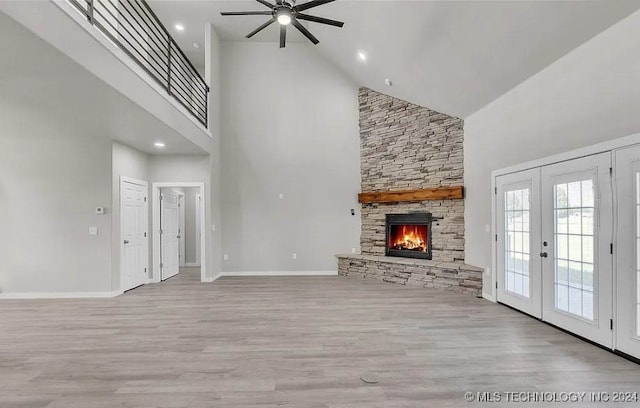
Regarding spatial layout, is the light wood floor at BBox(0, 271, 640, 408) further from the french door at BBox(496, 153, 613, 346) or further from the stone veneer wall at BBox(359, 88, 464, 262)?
the stone veneer wall at BBox(359, 88, 464, 262)

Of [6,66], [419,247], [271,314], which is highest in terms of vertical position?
[6,66]

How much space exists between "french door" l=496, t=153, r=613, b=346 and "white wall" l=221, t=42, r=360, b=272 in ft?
11.5

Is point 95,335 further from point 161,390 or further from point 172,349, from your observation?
point 161,390

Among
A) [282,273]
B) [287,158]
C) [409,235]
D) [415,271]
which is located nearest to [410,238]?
[409,235]

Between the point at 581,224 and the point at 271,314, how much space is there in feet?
12.4

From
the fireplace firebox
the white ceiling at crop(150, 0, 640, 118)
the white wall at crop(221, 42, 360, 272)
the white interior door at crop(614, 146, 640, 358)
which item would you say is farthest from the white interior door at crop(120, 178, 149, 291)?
the white interior door at crop(614, 146, 640, 358)

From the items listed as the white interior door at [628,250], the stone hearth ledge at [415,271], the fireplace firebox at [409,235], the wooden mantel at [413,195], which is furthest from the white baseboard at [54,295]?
the white interior door at [628,250]

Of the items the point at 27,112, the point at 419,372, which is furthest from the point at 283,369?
the point at 27,112

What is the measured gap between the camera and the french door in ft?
10.2

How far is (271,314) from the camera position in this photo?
13.9 feet

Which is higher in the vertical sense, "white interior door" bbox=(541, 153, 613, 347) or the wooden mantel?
the wooden mantel

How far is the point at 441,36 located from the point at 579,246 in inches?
124

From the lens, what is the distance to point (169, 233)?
719cm

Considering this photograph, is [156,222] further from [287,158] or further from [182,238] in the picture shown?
[287,158]
